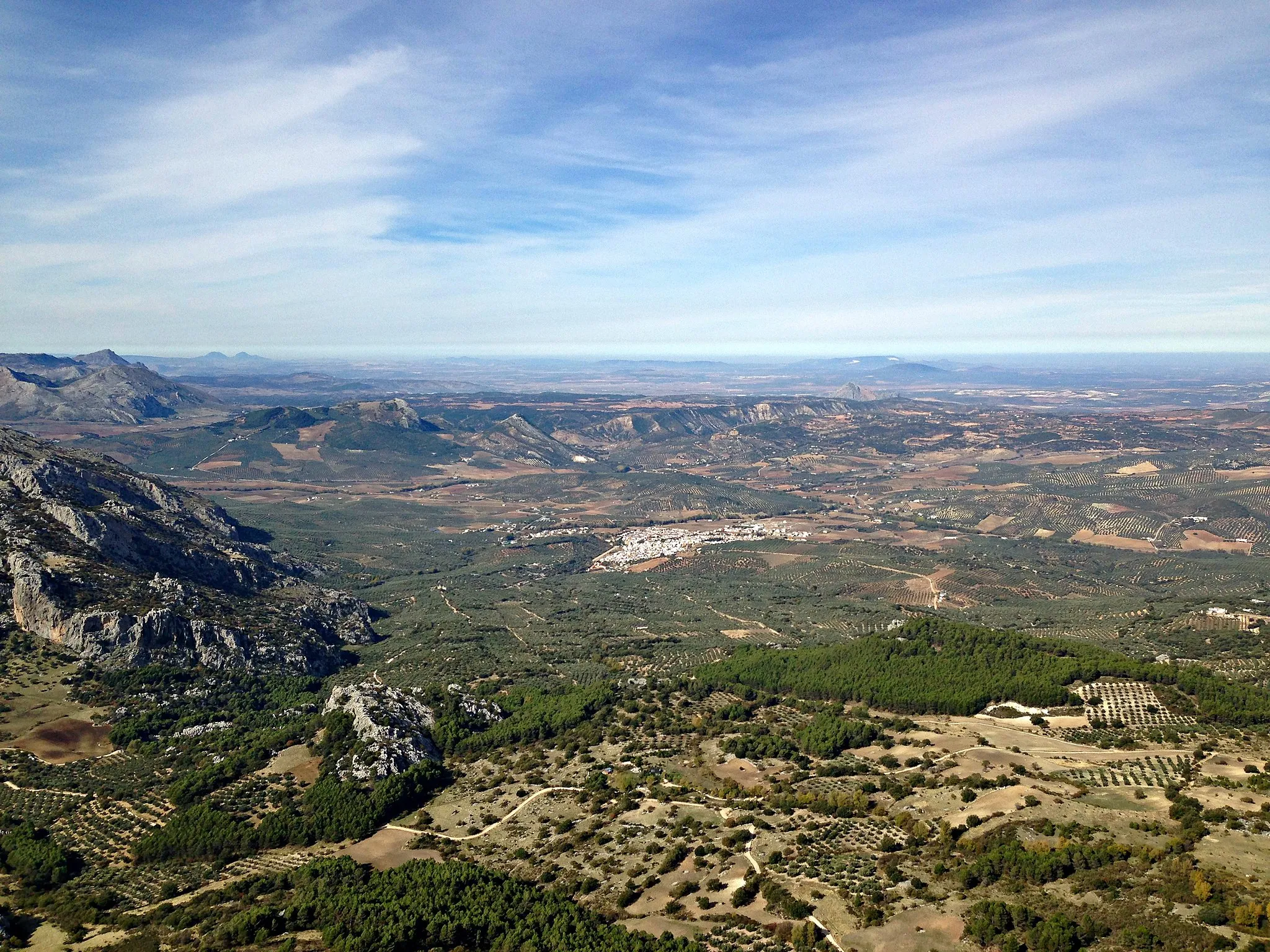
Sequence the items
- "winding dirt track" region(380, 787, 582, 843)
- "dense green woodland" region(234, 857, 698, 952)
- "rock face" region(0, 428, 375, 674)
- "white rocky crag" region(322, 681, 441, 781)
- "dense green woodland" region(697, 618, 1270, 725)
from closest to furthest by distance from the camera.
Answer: "dense green woodland" region(234, 857, 698, 952)
"winding dirt track" region(380, 787, 582, 843)
"white rocky crag" region(322, 681, 441, 781)
"dense green woodland" region(697, 618, 1270, 725)
"rock face" region(0, 428, 375, 674)

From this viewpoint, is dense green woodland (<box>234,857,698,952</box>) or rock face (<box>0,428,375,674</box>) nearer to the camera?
dense green woodland (<box>234,857,698,952</box>)

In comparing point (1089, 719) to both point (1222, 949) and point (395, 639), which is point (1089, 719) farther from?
point (395, 639)

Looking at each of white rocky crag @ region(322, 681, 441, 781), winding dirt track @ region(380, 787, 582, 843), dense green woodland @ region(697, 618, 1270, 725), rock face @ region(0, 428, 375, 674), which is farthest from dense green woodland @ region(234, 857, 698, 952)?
rock face @ region(0, 428, 375, 674)

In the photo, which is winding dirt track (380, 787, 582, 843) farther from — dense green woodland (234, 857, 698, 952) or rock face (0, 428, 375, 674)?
rock face (0, 428, 375, 674)

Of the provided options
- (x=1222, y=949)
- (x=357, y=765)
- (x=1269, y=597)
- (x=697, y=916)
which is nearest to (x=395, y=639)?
(x=357, y=765)

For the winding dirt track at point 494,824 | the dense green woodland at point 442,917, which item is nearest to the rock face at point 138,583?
the winding dirt track at point 494,824

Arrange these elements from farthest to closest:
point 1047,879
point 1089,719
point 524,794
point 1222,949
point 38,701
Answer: point 38,701
point 1089,719
point 524,794
point 1047,879
point 1222,949
